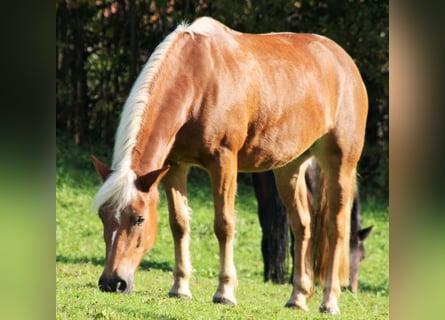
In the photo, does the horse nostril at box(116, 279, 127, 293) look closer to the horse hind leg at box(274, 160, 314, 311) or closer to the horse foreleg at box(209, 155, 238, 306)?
the horse foreleg at box(209, 155, 238, 306)

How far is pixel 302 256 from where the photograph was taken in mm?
5602

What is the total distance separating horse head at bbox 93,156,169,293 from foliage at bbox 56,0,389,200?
4303 mm

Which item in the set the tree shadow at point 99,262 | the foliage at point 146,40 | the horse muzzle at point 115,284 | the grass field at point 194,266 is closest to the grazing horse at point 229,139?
the horse muzzle at point 115,284

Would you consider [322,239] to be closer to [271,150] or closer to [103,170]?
[271,150]

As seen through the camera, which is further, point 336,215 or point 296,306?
point 336,215

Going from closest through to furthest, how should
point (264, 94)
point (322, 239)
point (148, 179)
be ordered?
point (148, 179) < point (264, 94) < point (322, 239)

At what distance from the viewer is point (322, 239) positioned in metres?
5.74

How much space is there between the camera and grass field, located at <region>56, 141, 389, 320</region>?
4.46 meters

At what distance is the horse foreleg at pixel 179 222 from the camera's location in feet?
16.1

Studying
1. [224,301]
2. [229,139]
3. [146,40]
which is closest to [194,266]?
[146,40]

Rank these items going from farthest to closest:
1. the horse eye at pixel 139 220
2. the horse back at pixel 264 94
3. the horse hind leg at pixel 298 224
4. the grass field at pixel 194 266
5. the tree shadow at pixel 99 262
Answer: the tree shadow at pixel 99 262 < the horse hind leg at pixel 298 224 < the horse back at pixel 264 94 < the grass field at pixel 194 266 < the horse eye at pixel 139 220

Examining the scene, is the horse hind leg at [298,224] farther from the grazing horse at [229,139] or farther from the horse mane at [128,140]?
the horse mane at [128,140]

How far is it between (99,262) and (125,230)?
3144 millimetres

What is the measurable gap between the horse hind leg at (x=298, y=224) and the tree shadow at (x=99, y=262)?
181 centimetres
